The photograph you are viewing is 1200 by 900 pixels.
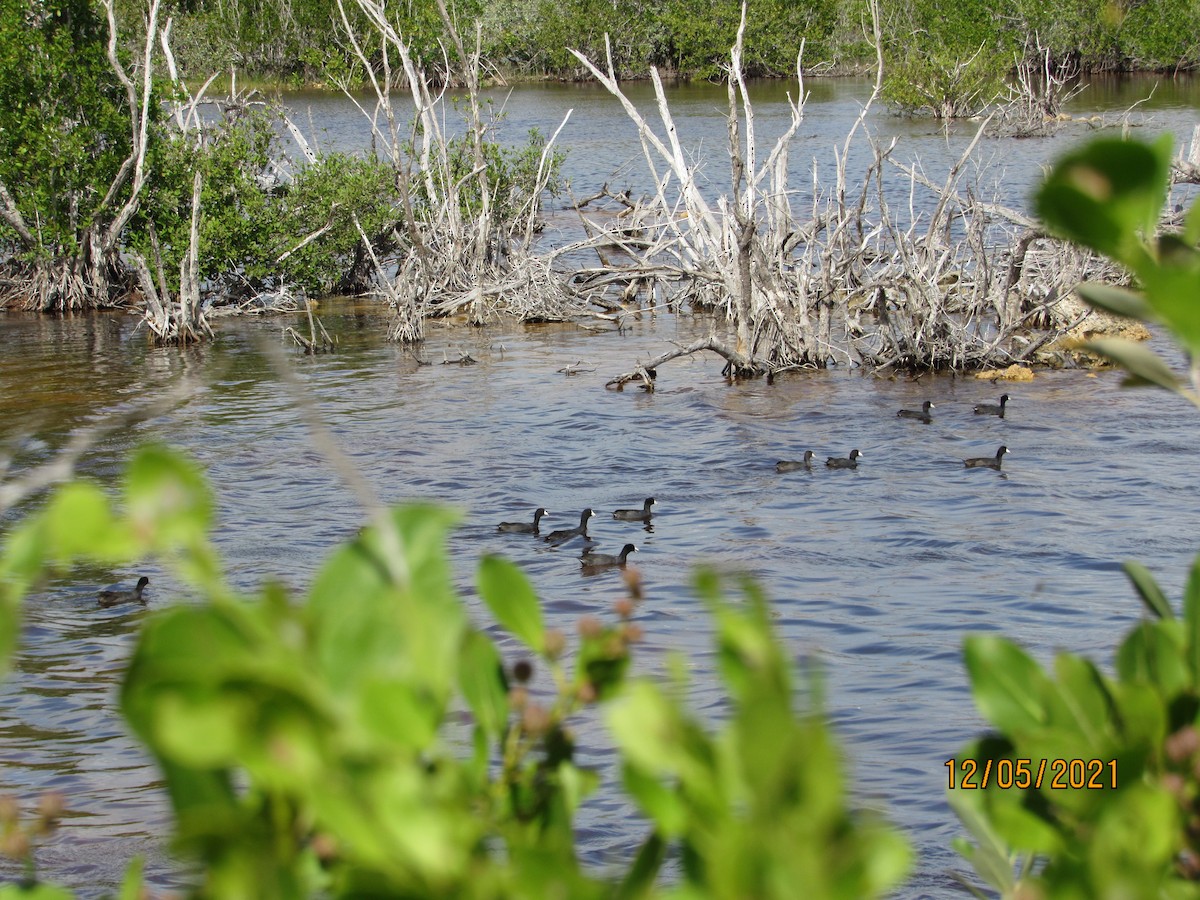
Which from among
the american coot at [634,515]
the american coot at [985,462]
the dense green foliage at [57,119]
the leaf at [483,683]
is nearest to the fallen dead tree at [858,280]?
the american coot at [985,462]

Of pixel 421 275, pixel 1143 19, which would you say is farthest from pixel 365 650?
pixel 1143 19

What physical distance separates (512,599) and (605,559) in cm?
788

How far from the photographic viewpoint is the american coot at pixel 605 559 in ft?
29.4

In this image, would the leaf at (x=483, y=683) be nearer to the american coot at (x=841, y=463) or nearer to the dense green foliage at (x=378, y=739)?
the dense green foliage at (x=378, y=739)

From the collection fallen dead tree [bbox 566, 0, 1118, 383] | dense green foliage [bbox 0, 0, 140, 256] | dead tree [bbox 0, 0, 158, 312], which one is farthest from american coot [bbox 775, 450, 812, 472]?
dense green foliage [bbox 0, 0, 140, 256]

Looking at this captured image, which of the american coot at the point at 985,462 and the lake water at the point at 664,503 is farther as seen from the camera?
the american coot at the point at 985,462

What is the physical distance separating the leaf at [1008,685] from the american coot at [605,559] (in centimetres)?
769

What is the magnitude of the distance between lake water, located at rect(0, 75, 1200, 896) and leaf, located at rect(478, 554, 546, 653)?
0.81m

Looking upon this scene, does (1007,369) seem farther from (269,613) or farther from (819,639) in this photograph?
(269,613)

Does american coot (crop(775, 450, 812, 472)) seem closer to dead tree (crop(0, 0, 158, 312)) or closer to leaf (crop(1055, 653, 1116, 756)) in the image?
leaf (crop(1055, 653, 1116, 756))

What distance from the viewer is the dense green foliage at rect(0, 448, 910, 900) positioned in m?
0.75

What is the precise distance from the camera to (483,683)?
1.19 m

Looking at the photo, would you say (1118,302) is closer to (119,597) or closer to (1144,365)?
(1144,365)

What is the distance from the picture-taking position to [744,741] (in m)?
0.77
